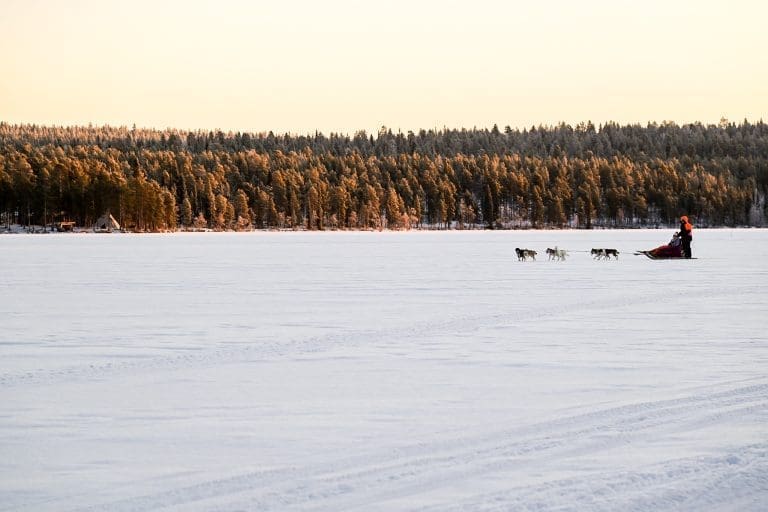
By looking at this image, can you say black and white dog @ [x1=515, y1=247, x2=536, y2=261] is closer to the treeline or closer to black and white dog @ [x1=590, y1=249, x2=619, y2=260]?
black and white dog @ [x1=590, y1=249, x2=619, y2=260]

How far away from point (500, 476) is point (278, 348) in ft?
19.3

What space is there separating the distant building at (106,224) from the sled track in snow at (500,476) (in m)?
113

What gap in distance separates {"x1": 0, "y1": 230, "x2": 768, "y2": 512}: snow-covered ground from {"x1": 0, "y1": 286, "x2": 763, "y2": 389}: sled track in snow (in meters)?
0.06

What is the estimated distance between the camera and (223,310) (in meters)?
16.1

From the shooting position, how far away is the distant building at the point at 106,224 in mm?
115825

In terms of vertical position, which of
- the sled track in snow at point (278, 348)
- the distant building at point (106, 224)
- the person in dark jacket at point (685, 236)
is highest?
the distant building at point (106, 224)

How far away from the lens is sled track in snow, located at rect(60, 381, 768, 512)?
545 cm

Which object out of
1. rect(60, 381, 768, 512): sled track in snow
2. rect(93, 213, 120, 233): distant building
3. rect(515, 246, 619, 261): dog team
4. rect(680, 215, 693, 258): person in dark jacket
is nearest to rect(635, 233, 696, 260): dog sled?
rect(680, 215, 693, 258): person in dark jacket

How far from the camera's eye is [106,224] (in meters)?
117

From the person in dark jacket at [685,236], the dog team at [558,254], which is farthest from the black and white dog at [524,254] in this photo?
the person in dark jacket at [685,236]

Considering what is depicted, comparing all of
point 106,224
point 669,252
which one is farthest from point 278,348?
point 106,224

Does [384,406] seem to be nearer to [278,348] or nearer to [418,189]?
[278,348]

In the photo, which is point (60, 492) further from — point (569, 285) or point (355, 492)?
point (569, 285)

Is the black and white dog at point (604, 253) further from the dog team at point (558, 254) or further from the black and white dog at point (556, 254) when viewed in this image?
the black and white dog at point (556, 254)
